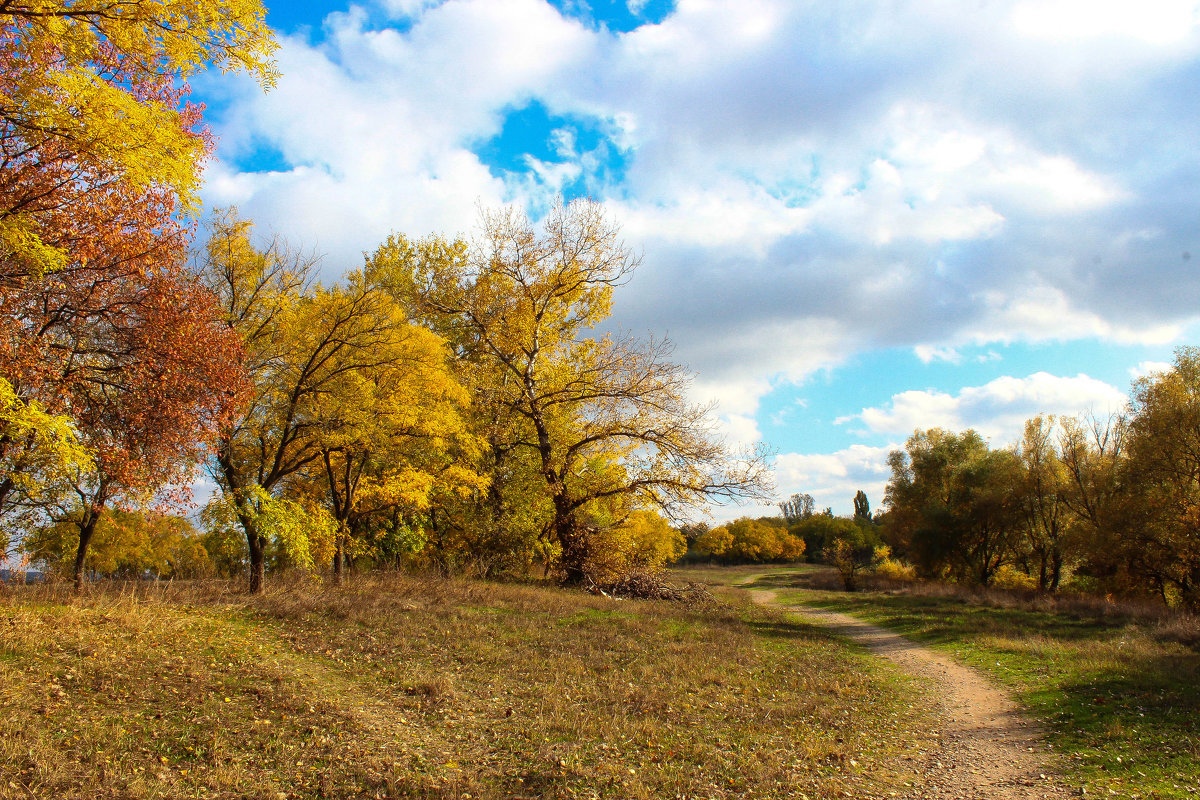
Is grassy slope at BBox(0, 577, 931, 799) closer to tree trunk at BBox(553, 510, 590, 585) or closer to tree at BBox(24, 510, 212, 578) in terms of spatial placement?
tree at BBox(24, 510, 212, 578)

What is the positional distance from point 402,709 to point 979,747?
777 centimetres

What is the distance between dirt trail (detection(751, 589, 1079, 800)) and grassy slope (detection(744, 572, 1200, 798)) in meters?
0.36

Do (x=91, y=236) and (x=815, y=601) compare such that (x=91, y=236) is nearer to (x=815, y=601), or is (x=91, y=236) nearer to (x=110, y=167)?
(x=110, y=167)

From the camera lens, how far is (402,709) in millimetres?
7965

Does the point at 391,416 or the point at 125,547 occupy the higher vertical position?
the point at 391,416

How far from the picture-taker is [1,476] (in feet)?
38.4

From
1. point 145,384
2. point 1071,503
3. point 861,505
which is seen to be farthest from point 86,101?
point 861,505

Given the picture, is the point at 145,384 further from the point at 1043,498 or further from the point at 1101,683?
the point at 1043,498

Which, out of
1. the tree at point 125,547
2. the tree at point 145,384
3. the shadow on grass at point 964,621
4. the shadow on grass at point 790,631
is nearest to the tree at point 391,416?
the tree at point 125,547

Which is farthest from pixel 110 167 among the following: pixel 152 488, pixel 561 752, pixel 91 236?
pixel 561 752

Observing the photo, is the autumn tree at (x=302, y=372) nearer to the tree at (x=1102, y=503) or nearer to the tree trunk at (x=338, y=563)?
the tree trunk at (x=338, y=563)

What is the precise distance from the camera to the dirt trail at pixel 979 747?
6.50m

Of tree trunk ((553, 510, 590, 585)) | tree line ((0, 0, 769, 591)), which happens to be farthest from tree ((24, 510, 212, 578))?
tree trunk ((553, 510, 590, 585))

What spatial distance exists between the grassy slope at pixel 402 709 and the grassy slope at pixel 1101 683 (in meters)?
2.11
